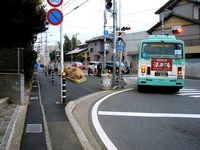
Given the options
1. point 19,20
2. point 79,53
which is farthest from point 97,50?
point 19,20

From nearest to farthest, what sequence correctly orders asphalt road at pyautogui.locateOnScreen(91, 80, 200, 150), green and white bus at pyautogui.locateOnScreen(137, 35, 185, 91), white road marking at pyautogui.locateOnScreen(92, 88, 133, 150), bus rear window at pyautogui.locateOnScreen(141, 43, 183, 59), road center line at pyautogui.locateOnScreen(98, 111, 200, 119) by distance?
white road marking at pyautogui.locateOnScreen(92, 88, 133, 150), asphalt road at pyautogui.locateOnScreen(91, 80, 200, 150), road center line at pyautogui.locateOnScreen(98, 111, 200, 119), green and white bus at pyautogui.locateOnScreen(137, 35, 185, 91), bus rear window at pyautogui.locateOnScreen(141, 43, 183, 59)

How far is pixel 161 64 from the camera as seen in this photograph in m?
14.6

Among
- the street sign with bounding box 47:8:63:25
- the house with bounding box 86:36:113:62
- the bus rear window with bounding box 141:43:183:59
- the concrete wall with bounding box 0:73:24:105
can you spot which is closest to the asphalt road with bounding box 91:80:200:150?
the concrete wall with bounding box 0:73:24:105

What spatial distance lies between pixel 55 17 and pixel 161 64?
713 cm

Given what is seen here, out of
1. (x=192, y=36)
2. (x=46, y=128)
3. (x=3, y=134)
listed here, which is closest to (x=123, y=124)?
(x=46, y=128)

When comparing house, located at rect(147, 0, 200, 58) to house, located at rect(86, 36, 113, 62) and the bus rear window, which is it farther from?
the bus rear window

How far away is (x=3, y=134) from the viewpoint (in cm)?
573

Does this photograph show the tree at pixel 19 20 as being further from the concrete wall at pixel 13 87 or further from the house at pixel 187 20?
the house at pixel 187 20

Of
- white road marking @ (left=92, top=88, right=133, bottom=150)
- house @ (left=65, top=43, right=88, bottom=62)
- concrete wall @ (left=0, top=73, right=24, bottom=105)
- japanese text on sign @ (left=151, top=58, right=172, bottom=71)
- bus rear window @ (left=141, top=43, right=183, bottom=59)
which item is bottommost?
white road marking @ (left=92, top=88, right=133, bottom=150)

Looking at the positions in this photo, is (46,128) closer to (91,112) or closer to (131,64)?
(91,112)

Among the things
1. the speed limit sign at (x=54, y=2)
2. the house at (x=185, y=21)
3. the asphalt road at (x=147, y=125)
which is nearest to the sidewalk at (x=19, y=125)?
the asphalt road at (x=147, y=125)

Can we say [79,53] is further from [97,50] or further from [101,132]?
[101,132]

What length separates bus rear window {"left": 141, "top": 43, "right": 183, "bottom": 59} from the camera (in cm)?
1462

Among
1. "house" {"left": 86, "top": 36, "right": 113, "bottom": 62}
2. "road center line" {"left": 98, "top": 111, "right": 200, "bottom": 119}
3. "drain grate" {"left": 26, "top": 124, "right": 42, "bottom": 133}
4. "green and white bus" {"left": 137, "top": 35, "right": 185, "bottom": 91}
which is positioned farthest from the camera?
"house" {"left": 86, "top": 36, "right": 113, "bottom": 62}
